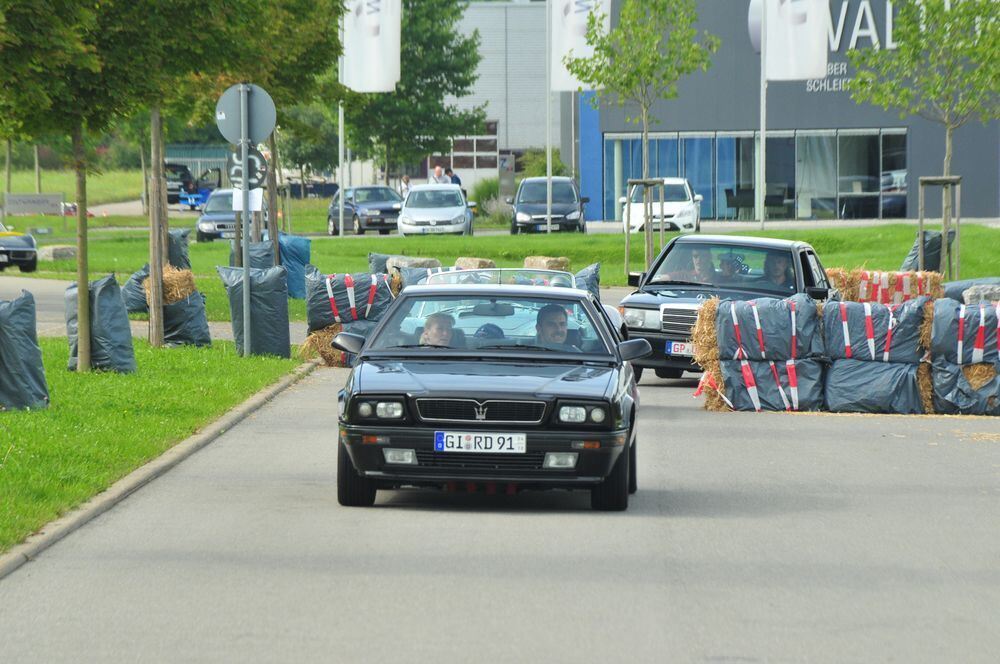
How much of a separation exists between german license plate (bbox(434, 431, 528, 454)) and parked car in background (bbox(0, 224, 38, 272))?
27744mm

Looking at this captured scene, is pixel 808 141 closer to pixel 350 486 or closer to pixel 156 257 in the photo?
pixel 156 257

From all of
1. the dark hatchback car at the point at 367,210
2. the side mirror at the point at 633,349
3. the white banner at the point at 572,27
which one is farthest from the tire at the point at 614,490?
the dark hatchback car at the point at 367,210

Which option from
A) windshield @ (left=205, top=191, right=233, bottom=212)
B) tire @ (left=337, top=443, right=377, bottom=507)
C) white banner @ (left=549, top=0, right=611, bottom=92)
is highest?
white banner @ (left=549, top=0, right=611, bottom=92)

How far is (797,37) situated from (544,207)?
8.39 metres

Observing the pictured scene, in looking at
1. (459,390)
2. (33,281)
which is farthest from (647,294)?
(33,281)

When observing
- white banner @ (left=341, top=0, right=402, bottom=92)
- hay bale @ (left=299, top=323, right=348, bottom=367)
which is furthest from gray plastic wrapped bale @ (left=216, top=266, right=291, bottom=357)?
white banner @ (left=341, top=0, right=402, bottom=92)

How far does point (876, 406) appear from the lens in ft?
52.0

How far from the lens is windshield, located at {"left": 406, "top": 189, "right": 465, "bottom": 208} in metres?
46.5

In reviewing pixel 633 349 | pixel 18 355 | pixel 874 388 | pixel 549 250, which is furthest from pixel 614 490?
pixel 549 250

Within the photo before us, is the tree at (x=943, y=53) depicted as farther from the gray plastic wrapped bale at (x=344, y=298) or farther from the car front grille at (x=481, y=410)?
the car front grille at (x=481, y=410)

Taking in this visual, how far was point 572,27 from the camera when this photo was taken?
141ft

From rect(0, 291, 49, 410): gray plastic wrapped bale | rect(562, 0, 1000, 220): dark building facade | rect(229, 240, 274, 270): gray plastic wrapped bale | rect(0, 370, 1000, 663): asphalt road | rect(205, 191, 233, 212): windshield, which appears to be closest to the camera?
rect(0, 370, 1000, 663): asphalt road

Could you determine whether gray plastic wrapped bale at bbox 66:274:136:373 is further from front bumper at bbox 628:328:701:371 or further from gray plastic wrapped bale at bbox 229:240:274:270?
gray plastic wrapped bale at bbox 229:240:274:270

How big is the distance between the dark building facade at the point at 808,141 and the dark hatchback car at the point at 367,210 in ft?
29.2
